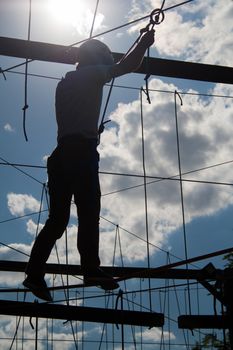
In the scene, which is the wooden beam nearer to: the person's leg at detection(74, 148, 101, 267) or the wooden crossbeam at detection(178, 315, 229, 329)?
the person's leg at detection(74, 148, 101, 267)

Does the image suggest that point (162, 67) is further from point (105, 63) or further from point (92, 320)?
point (92, 320)

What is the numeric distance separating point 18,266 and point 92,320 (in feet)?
9.13

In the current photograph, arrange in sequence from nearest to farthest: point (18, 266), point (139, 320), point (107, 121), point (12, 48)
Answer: point (107, 121) → point (139, 320) → point (12, 48) → point (18, 266)

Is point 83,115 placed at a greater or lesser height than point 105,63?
lesser

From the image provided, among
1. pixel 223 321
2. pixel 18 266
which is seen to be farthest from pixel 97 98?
pixel 18 266

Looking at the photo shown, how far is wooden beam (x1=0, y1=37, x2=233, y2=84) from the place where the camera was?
501 centimetres

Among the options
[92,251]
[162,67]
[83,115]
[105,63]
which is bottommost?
[92,251]

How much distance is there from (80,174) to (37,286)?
0.68m

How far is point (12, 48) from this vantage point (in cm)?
501

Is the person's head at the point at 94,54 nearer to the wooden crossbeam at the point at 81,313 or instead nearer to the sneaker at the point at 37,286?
the sneaker at the point at 37,286

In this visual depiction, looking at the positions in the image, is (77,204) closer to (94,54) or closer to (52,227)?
(52,227)

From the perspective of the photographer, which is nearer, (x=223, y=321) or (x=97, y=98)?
(x=97, y=98)

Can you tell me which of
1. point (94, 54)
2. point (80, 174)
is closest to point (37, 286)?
point (80, 174)

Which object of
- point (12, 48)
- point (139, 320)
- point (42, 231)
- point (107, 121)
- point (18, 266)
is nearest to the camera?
point (42, 231)
